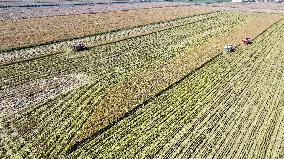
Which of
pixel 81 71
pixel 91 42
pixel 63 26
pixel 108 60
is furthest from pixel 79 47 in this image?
pixel 63 26

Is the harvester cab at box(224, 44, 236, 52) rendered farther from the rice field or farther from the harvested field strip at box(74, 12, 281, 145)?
the harvested field strip at box(74, 12, 281, 145)

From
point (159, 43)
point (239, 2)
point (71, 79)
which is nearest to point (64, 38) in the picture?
point (159, 43)

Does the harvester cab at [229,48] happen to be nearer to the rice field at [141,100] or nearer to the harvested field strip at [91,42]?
the rice field at [141,100]

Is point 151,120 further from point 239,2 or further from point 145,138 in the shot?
point 239,2

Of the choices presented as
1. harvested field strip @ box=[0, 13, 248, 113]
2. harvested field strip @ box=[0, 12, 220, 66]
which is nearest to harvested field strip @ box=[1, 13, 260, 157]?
harvested field strip @ box=[0, 13, 248, 113]

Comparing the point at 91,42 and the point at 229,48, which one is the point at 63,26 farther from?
the point at 229,48

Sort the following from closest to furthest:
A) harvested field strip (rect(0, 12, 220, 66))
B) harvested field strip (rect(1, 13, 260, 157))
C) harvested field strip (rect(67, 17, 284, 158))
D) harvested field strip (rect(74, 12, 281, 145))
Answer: harvested field strip (rect(67, 17, 284, 158)), harvested field strip (rect(1, 13, 260, 157)), harvested field strip (rect(74, 12, 281, 145)), harvested field strip (rect(0, 12, 220, 66))
